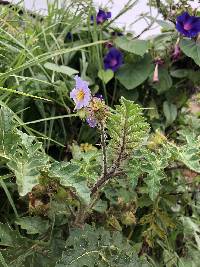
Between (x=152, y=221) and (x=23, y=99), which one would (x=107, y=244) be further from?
(x=23, y=99)

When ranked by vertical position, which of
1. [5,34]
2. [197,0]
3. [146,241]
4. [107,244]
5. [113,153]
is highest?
[197,0]

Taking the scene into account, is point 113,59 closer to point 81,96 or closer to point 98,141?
point 98,141

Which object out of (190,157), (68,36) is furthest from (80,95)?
(68,36)

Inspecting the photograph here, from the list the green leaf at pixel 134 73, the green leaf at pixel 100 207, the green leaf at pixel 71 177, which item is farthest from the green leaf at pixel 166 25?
the green leaf at pixel 71 177

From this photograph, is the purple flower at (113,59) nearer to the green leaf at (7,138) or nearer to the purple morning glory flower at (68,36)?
the purple morning glory flower at (68,36)

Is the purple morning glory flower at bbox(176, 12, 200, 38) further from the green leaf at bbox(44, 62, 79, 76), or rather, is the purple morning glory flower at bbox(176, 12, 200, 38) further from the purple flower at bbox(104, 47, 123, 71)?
the green leaf at bbox(44, 62, 79, 76)

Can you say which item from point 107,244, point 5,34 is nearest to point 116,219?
point 107,244

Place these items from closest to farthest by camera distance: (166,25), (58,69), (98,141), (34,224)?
(34,224) → (58,69) → (98,141) → (166,25)
